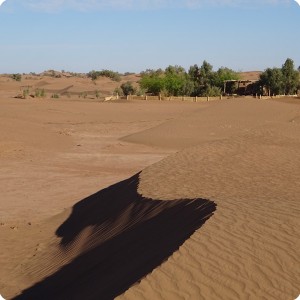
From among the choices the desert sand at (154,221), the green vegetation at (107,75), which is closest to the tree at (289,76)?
the desert sand at (154,221)

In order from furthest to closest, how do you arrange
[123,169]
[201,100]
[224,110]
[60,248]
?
1. [201,100]
2. [224,110]
3. [123,169]
4. [60,248]

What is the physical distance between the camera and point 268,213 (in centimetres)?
816

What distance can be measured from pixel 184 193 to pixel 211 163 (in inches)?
151

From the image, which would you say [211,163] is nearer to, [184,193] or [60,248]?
[184,193]

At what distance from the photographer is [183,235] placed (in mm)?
7316

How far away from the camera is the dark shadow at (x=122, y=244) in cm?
681

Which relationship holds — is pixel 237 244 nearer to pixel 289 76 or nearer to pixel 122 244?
pixel 122 244

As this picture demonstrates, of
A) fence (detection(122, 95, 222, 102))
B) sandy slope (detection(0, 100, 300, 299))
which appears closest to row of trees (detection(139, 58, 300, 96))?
fence (detection(122, 95, 222, 102))

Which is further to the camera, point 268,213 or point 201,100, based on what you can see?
point 201,100

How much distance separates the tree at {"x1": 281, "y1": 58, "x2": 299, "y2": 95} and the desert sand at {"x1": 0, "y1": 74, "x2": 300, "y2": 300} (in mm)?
36495

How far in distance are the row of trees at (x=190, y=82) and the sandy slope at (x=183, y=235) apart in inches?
1793

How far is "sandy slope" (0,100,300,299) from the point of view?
6.07 meters

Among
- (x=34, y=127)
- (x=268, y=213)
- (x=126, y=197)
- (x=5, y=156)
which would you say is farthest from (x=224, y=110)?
(x=268, y=213)

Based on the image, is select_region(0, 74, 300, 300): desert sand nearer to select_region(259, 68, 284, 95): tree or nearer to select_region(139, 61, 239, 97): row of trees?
select_region(259, 68, 284, 95): tree
